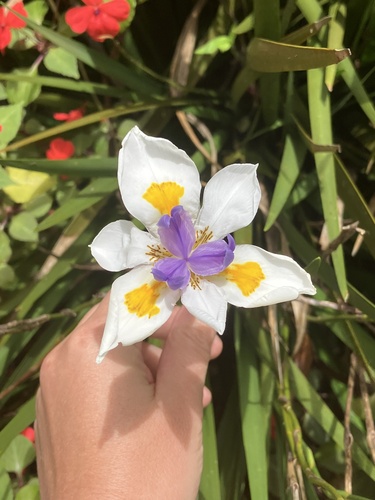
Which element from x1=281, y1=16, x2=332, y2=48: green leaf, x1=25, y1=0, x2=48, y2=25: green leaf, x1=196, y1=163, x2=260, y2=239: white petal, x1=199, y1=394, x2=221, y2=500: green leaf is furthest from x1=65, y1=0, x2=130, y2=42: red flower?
x1=199, y1=394, x2=221, y2=500: green leaf

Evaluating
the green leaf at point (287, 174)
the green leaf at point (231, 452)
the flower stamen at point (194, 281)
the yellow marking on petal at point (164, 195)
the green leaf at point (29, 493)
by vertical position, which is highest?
the yellow marking on petal at point (164, 195)

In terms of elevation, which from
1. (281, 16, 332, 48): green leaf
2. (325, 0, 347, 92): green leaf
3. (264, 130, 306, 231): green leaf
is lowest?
(264, 130, 306, 231): green leaf

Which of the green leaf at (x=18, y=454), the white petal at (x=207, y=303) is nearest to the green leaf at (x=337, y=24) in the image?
the white petal at (x=207, y=303)

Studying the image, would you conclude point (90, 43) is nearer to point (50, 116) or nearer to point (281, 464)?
point (50, 116)

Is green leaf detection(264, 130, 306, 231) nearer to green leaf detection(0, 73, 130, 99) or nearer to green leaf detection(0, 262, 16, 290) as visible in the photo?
green leaf detection(0, 73, 130, 99)

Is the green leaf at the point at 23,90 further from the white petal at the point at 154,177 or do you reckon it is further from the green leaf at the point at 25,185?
the white petal at the point at 154,177

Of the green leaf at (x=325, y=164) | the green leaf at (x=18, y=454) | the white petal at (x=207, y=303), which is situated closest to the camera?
the white petal at (x=207, y=303)

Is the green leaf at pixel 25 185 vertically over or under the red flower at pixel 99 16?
under
